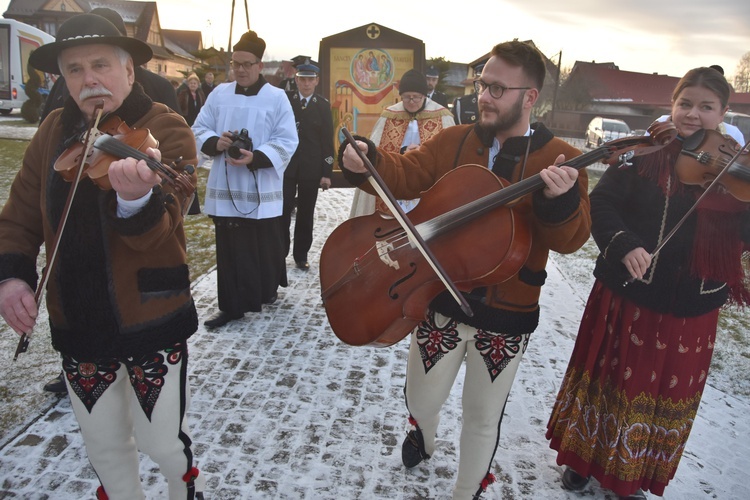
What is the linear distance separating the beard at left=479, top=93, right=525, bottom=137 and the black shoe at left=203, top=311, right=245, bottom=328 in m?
3.03

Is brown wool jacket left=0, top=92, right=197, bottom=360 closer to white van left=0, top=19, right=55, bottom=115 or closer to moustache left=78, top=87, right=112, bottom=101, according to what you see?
moustache left=78, top=87, right=112, bottom=101

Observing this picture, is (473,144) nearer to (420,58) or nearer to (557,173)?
(557,173)

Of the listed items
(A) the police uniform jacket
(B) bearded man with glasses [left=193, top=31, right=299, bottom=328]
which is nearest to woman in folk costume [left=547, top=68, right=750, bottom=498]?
(B) bearded man with glasses [left=193, top=31, right=299, bottom=328]

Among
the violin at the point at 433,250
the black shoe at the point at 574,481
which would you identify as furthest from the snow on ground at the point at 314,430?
the violin at the point at 433,250

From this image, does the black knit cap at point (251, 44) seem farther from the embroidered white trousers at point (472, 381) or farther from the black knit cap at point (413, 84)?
the embroidered white trousers at point (472, 381)

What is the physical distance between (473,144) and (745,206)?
4.14 feet

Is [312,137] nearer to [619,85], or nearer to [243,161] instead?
[243,161]

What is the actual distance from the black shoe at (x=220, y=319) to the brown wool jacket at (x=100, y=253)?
242cm

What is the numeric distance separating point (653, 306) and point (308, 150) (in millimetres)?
3958

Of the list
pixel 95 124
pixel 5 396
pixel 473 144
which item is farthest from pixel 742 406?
pixel 5 396

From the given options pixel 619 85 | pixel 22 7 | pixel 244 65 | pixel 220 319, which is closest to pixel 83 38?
pixel 244 65

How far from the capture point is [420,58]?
7.04 meters

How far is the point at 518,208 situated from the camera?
2039 millimetres

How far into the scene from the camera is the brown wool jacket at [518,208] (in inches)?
74.7
